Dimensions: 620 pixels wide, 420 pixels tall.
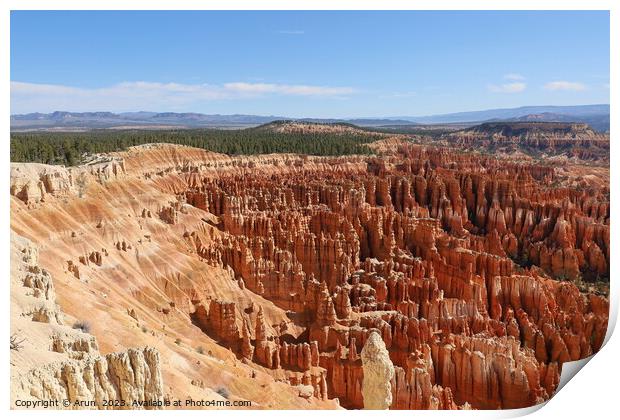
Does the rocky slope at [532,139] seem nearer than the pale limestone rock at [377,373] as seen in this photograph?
No

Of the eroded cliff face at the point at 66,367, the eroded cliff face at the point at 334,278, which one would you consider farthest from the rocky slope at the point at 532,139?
the eroded cliff face at the point at 66,367

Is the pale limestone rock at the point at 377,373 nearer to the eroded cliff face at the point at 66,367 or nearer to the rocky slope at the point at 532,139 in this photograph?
the eroded cliff face at the point at 66,367

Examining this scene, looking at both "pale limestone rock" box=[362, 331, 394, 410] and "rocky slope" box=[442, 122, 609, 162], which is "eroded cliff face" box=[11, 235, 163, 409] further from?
"rocky slope" box=[442, 122, 609, 162]

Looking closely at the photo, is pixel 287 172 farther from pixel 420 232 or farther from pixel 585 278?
pixel 585 278

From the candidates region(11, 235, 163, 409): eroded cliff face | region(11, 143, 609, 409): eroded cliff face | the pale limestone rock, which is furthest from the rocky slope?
region(11, 235, 163, 409): eroded cliff face

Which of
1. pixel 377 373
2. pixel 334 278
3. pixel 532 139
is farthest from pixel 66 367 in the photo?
pixel 532 139

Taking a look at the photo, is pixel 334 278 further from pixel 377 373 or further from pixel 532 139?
pixel 532 139
